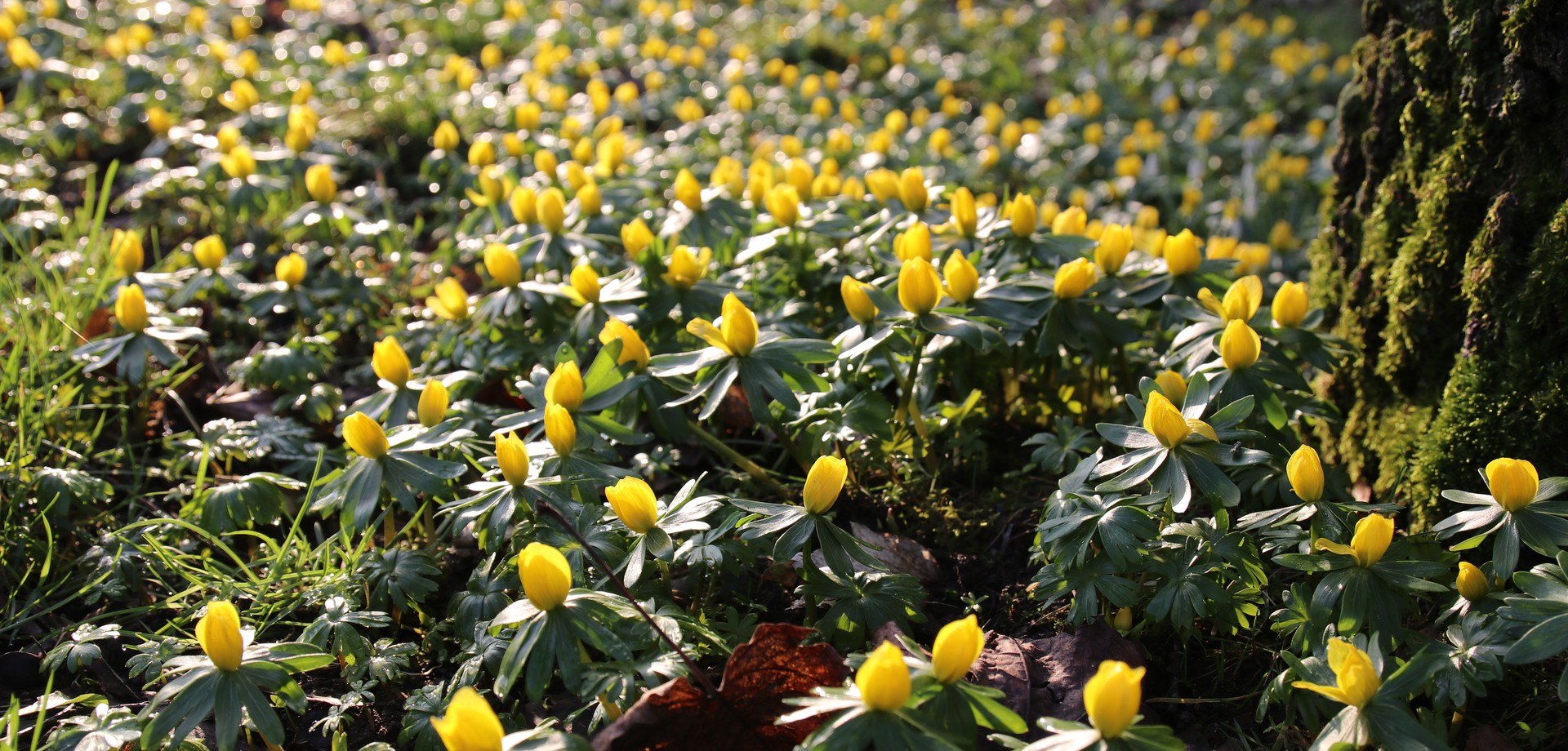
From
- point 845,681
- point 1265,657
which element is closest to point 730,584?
point 845,681

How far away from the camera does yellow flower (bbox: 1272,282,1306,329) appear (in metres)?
2.13

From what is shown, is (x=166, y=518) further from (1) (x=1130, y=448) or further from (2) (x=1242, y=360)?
(2) (x=1242, y=360)

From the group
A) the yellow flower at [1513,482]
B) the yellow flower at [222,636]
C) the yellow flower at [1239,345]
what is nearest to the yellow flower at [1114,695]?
the yellow flower at [1513,482]

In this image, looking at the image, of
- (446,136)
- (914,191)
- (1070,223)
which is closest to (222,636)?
(914,191)

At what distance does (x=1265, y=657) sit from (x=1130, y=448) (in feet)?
1.54

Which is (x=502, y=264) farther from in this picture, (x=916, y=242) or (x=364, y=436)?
(x=916, y=242)

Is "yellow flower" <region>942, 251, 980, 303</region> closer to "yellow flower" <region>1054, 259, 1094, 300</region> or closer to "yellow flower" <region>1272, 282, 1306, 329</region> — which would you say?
"yellow flower" <region>1054, 259, 1094, 300</region>

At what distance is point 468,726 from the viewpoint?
1334mm

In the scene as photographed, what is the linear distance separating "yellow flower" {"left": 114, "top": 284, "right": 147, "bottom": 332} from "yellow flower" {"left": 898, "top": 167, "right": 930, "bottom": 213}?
1761mm

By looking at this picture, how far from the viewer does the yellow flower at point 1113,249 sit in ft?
7.64

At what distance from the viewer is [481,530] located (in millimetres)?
1904

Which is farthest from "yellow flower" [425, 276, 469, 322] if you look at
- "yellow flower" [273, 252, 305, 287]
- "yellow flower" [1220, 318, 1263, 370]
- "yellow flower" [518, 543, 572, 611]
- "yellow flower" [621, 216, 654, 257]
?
"yellow flower" [1220, 318, 1263, 370]

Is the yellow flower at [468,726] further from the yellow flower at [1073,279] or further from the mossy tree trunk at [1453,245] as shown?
the mossy tree trunk at [1453,245]

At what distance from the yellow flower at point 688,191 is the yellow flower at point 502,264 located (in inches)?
17.7
